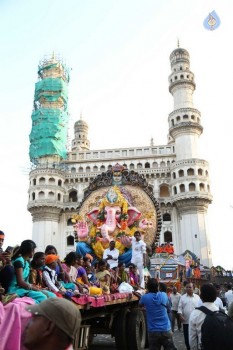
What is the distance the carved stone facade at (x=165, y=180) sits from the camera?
4219 centimetres

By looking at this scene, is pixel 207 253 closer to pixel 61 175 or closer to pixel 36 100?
pixel 61 175

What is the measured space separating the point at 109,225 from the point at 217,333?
12.1 m

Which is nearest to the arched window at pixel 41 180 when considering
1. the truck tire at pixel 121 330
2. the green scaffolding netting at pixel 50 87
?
the green scaffolding netting at pixel 50 87

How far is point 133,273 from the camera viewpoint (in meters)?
11.2

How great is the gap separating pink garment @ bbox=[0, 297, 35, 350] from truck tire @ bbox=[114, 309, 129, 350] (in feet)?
15.2

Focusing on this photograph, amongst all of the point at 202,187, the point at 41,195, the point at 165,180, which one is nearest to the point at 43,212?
the point at 41,195

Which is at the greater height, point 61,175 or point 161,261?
point 61,175

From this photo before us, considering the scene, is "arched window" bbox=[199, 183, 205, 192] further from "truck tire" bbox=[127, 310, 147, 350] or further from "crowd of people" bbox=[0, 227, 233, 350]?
"truck tire" bbox=[127, 310, 147, 350]

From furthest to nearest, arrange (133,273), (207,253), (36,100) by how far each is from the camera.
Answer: (36,100) → (207,253) → (133,273)

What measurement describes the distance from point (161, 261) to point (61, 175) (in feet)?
92.4

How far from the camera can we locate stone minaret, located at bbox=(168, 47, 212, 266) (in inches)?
1607

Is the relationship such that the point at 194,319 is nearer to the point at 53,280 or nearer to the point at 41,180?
the point at 53,280

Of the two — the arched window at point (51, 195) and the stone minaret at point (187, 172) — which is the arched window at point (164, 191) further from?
the arched window at point (51, 195)

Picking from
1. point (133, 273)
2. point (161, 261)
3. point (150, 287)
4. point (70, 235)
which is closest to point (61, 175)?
point (70, 235)
